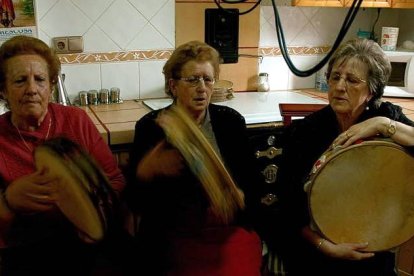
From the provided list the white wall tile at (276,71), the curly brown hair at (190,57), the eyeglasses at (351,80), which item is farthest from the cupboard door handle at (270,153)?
the white wall tile at (276,71)

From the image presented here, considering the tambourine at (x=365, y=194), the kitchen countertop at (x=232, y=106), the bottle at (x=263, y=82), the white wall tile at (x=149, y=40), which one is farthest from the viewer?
the bottle at (x=263, y=82)

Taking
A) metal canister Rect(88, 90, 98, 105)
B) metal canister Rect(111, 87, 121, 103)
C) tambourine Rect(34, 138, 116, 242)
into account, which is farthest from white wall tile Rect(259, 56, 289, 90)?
tambourine Rect(34, 138, 116, 242)

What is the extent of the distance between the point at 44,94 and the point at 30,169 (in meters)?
0.24

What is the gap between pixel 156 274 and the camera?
1556 millimetres

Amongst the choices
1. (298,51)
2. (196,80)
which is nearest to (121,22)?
(196,80)

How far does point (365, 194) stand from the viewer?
145 cm

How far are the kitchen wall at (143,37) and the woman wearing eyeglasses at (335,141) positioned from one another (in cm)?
103

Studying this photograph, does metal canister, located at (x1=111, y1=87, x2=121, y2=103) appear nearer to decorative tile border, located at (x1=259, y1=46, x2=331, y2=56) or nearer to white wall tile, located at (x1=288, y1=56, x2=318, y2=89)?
decorative tile border, located at (x1=259, y1=46, x2=331, y2=56)

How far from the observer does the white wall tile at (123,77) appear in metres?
2.38

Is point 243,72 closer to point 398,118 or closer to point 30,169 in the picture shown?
point 398,118

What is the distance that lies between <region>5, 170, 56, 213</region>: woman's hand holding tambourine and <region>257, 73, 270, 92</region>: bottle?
1741 mm

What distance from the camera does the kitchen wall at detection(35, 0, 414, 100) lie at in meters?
2.25

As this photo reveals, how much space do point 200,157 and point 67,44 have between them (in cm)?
134

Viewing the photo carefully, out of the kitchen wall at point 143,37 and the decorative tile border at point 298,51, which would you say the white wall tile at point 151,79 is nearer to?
the kitchen wall at point 143,37
